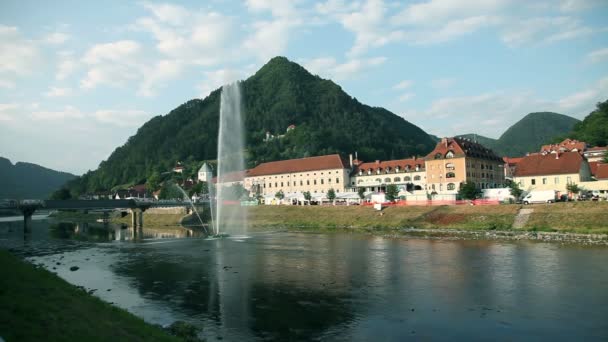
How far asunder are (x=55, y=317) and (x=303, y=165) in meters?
138

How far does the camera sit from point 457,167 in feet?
372

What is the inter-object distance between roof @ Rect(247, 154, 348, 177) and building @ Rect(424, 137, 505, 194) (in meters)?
32.8

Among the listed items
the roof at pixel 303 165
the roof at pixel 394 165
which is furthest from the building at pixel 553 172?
the roof at pixel 303 165

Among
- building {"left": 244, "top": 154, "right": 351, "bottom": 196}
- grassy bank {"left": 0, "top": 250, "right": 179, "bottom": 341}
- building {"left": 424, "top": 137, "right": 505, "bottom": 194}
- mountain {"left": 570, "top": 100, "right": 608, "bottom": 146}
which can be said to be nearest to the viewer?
grassy bank {"left": 0, "top": 250, "right": 179, "bottom": 341}

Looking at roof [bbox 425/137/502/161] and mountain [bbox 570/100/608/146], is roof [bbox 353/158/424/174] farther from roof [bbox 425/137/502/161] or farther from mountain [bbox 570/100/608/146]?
mountain [bbox 570/100/608/146]

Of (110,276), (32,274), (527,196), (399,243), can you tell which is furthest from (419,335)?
(527,196)

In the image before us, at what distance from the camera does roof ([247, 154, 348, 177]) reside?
14662 cm

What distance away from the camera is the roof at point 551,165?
96.1 m

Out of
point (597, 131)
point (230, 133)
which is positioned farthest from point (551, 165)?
point (597, 131)

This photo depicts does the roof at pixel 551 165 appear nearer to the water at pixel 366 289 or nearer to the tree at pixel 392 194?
the tree at pixel 392 194

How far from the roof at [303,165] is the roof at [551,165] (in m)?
55.4

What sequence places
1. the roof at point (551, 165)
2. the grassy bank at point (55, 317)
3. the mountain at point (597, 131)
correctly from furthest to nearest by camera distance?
1. the mountain at point (597, 131)
2. the roof at point (551, 165)
3. the grassy bank at point (55, 317)

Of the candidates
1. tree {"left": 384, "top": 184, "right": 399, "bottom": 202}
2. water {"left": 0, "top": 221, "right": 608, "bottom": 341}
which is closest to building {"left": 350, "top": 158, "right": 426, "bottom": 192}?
tree {"left": 384, "top": 184, "right": 399, "bottom": 202}

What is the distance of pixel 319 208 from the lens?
114m
